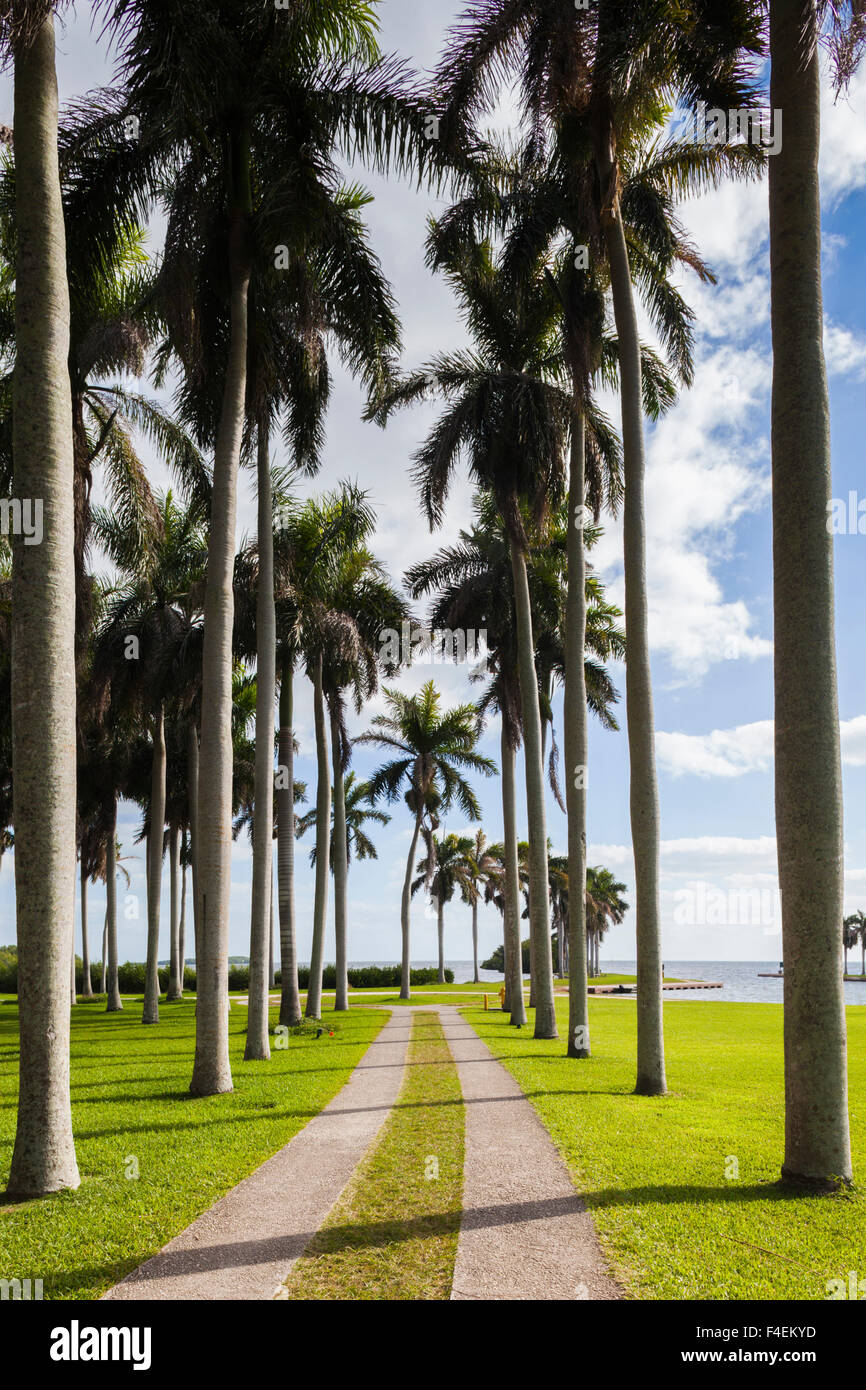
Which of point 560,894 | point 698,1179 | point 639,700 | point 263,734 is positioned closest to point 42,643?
point 698,1179

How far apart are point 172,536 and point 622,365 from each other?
17.3 m

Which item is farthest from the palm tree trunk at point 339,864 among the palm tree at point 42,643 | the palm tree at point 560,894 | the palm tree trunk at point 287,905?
the palm tree at point 560,894

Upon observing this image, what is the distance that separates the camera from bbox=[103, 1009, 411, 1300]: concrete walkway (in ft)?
17.2

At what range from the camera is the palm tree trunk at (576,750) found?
16500 millimetres

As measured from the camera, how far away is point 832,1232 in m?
6.21

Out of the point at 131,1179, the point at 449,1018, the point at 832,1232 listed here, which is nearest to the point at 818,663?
the point at 832,1232

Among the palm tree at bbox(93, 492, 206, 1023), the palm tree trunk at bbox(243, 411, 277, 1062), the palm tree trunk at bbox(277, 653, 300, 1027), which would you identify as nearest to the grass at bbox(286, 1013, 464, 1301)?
the palm tree trunk at bbox(243, 411, 277, 1062)

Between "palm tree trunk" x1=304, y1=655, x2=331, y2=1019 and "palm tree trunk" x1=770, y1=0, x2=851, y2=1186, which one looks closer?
"palm tree trunk" x1=770, y1=0, x2=851, y2=1186

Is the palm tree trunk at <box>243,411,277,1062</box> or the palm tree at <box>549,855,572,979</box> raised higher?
the palm tree trunk at <box>243,411,277,1062</box>

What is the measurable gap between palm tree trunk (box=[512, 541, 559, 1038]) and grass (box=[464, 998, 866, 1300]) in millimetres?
2866

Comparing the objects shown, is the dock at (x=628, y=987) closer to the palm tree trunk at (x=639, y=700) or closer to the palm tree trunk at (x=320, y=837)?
the palm tree trunk at (x=320, y=837)

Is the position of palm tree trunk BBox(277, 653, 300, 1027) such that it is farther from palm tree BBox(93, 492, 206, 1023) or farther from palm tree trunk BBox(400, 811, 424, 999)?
palm tree trunk BBox(400, 811, 424, 999)

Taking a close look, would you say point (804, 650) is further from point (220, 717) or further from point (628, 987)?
point (628, 987)

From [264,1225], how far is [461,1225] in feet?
4.47
